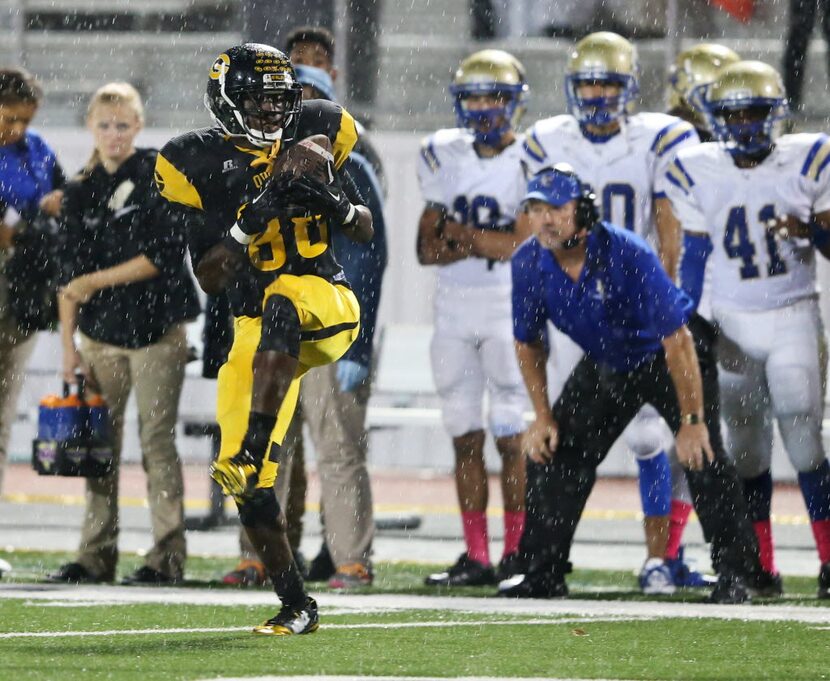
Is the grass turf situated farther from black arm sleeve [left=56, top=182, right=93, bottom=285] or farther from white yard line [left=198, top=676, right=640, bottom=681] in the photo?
black arm sleeve [left=56, top=182, right=93, bottom=285]

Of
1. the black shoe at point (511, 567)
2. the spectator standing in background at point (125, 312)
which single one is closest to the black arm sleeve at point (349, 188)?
the spectator standing in background at point (125, 312)

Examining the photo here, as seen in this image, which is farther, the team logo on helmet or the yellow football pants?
the team logo on helmet

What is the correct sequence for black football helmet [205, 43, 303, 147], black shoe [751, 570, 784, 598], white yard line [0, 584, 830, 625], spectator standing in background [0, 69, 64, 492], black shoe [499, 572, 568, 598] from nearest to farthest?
black football helmet [205, 43, 303, 147], white yard line [0, 584, 830, 625], black shoe [499, 572, 568, 598], black shoe [751, 570, 784, 598], spectator standing in background [0, 69, 64, 492]

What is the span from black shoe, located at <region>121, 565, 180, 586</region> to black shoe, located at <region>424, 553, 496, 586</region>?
37.8 inches

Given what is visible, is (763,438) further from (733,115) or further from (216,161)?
(216,161)

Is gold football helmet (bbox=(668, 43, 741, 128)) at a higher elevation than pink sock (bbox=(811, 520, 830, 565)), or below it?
higher

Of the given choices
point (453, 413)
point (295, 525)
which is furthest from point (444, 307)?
point (295, 525)

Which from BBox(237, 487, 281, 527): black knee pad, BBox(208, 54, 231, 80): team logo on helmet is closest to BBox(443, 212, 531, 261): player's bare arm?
BBox(208, 54, 231, 80): team logo on helmet

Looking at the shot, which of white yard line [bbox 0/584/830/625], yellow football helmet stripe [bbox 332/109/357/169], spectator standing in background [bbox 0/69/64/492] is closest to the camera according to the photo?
yellow football helmet stripe [bbox 332/109/357/169]

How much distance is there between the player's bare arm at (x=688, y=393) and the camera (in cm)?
699

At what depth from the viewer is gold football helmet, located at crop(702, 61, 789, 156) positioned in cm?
749

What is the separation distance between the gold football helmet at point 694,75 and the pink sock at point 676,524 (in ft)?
5.42

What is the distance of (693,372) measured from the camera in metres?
7.00

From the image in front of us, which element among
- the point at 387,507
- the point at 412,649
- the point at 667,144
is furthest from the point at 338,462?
the point at 387,507
